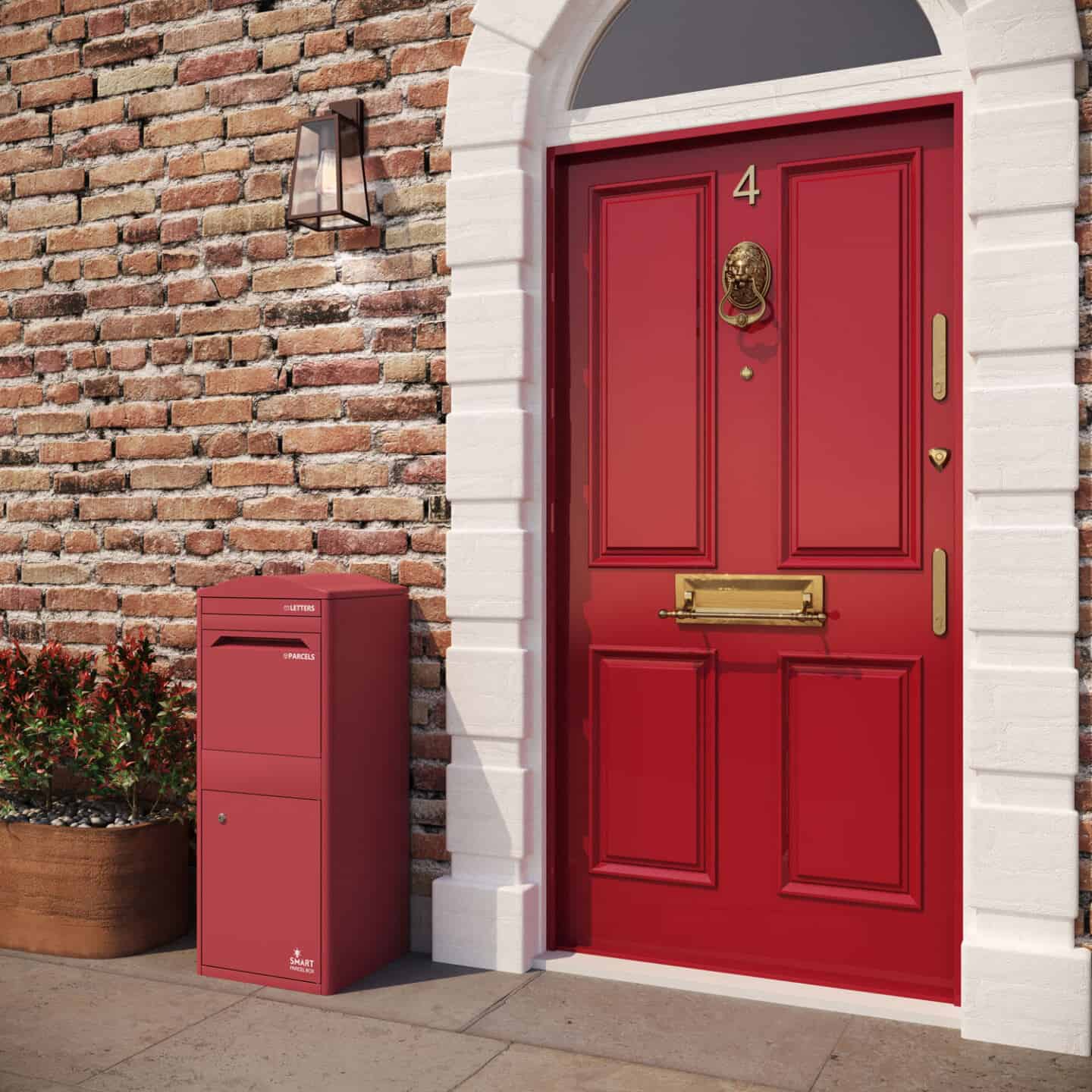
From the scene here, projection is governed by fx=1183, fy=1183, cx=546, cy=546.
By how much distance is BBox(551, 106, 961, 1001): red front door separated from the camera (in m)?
3.16

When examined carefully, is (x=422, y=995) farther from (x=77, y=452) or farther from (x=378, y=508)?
(x=77, y=452)

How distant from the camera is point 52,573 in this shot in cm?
420

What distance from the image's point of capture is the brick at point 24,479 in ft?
13.9

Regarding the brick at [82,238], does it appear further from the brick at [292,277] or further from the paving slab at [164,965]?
the paving slab at [164,965]

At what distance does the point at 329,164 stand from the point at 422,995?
2.45 m

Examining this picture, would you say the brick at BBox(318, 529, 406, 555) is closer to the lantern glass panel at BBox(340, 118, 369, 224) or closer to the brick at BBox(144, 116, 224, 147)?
the lantern glass panel at BBox(340, 118, 369, 224)

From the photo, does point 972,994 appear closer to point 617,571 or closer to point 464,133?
point 617,571

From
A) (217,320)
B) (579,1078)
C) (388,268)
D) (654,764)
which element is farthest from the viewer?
(217,320)

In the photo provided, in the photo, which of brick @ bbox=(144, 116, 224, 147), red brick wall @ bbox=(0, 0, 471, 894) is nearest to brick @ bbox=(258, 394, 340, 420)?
red brick wall @ bbox=(0, 0, 471, 894)

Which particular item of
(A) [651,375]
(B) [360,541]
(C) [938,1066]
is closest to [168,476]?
(B) [360,541]

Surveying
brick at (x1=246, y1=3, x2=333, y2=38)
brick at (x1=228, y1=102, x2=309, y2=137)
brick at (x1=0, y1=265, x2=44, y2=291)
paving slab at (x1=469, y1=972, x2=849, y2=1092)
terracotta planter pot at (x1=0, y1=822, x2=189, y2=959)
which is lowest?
paving slab at (x1=469, y1=972, x2=849, y2=1092)

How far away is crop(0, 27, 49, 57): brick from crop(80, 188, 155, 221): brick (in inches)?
Answer: 24.3

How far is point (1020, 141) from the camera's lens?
2939 mm

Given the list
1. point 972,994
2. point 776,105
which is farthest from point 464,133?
point 972,994
